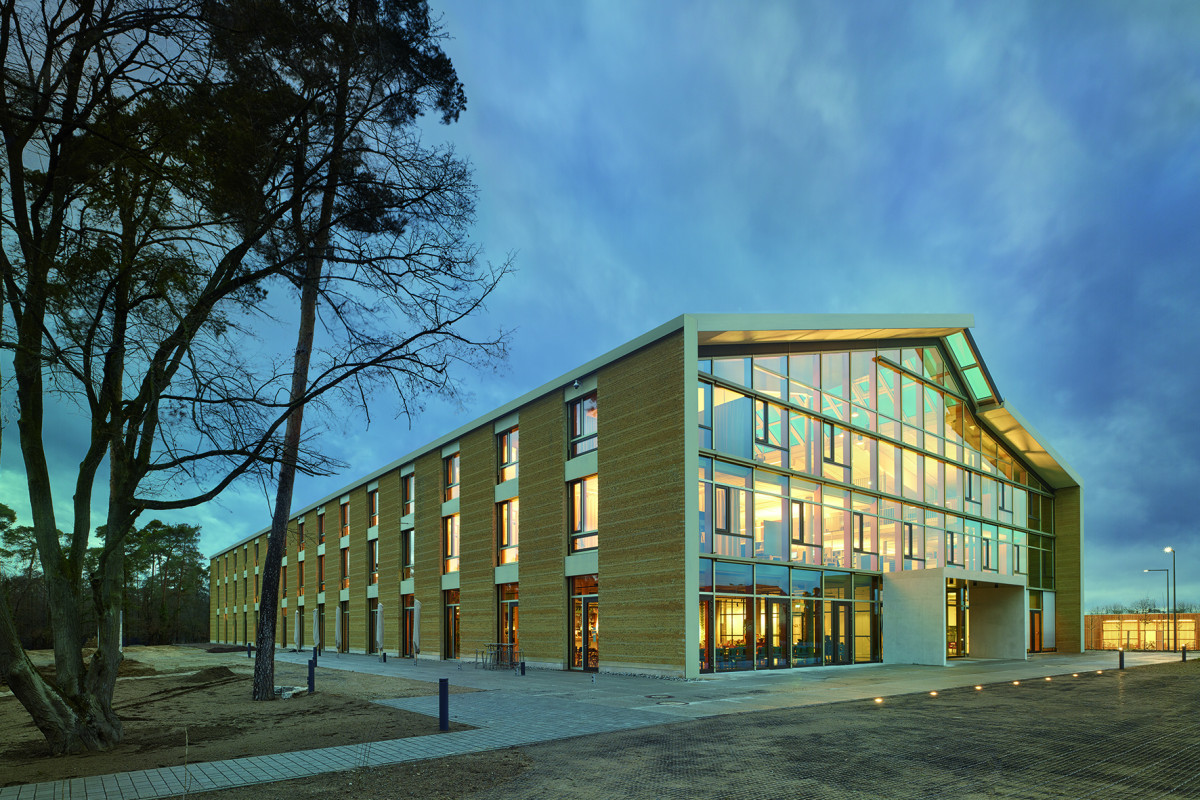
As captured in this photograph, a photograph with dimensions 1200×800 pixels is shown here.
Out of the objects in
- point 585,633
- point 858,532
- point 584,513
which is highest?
point 584,513

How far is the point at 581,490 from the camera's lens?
24.6 m

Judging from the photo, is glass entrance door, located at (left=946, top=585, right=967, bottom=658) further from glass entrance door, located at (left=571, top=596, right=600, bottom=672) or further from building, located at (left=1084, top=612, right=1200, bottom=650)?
building, located at (left=1084, top=612, right=1200, bottom=650)

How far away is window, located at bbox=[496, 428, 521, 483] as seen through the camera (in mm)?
28672

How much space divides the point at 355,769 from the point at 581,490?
15.7m

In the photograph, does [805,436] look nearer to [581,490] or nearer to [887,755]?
[581,490]

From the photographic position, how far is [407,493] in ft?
122

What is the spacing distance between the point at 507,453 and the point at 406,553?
34.0 feet

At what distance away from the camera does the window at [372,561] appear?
39.4 meters

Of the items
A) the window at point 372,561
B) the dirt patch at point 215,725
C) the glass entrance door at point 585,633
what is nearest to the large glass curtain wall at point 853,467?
the glass entrance door at point 585,633

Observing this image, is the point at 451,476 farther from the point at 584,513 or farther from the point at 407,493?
the point at 584,513

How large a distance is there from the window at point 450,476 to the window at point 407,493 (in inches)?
134

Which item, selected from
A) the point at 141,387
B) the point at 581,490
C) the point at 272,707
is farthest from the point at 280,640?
the point at 141,387

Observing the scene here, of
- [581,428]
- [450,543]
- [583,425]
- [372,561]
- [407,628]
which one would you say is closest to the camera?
[583,425]

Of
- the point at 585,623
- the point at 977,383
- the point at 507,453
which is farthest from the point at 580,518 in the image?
the point at 977,383
